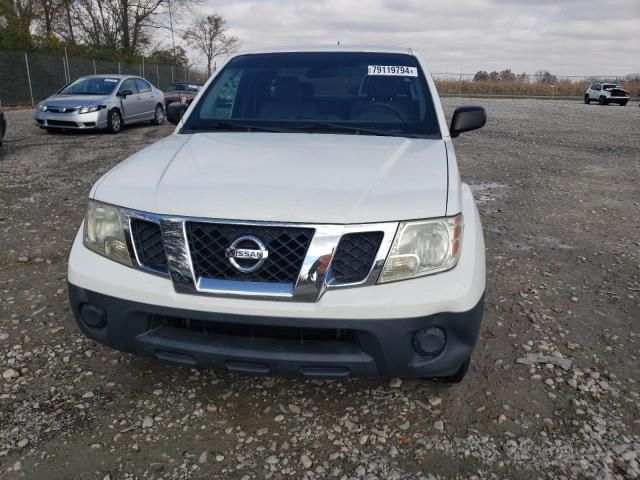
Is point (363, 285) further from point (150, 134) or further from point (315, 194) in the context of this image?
point (150, 134)

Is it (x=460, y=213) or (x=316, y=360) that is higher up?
(x=460, y=213)

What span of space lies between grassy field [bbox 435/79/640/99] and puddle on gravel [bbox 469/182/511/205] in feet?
141

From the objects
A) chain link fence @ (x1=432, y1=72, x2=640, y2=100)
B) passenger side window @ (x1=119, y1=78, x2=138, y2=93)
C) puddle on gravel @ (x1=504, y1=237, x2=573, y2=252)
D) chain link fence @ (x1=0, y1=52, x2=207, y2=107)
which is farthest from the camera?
chain link fence @ (x1=432, y1=72, x2=640, y2=100)

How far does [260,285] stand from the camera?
203cm

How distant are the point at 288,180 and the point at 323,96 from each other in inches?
53.6

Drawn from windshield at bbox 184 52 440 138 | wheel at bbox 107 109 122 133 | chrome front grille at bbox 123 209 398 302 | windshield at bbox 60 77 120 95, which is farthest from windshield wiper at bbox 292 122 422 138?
windshield at bbox 60 77 120 95

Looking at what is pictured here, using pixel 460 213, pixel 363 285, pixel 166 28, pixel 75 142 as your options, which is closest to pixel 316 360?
pixel 363 285

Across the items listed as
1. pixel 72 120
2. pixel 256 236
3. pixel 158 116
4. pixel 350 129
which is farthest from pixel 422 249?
pixel 158 116

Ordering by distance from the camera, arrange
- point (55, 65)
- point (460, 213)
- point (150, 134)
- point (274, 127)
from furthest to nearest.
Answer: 1. point (55, 65)
2. point (150, 134)
3. point (274, 127)
4. point (460, 213)

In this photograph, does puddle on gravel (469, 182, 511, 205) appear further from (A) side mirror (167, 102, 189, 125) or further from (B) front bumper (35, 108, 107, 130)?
(B) front bumper (35, 108, 107, 130)

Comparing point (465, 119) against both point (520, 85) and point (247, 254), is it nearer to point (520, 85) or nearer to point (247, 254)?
point (247, 254)

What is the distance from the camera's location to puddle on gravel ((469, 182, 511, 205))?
673 centimetres

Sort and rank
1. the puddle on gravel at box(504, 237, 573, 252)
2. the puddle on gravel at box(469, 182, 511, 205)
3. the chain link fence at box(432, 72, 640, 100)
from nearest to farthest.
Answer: the puddle on gravel at box(504, 237, 573, 252) < the puddle on gravel at box(469, 182, 511, 205) < the chain link fence at box(432, 72, 640, 100)

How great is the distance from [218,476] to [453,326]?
111 cm
